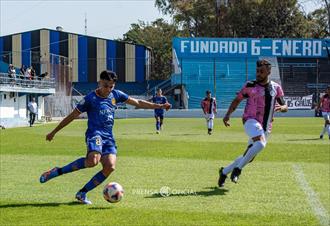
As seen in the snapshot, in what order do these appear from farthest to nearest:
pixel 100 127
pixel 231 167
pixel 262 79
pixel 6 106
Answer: pixel 6 106, pixel 231 167, pixel 262 79, pixel 100 127

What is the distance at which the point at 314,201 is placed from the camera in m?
9.45

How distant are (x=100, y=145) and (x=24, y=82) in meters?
38.9

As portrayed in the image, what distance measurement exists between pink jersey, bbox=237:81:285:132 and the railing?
34201 millimetres

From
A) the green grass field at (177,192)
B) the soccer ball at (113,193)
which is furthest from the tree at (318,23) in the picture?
the soccer ball at (113,193)

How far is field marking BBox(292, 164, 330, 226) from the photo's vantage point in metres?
8.13

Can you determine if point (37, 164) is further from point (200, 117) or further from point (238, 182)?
point (200, 117)

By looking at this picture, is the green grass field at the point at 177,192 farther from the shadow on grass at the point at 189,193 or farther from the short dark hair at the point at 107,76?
the short dark hair at the point at 107,76

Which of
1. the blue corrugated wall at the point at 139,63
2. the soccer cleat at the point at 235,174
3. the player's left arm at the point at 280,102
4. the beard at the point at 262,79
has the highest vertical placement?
the blue corrugated wall at the point at 139,63

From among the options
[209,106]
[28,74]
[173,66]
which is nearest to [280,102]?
[209,106]

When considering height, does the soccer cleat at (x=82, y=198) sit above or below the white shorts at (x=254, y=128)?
below

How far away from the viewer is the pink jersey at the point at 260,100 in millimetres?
10430

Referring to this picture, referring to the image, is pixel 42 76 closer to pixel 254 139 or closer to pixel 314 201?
pixel 254 139

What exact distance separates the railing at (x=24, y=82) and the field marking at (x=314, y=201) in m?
33.3

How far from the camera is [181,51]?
59.3 m
